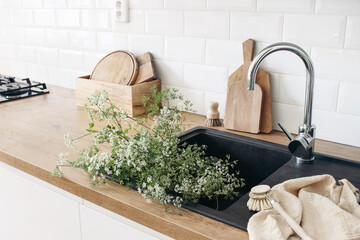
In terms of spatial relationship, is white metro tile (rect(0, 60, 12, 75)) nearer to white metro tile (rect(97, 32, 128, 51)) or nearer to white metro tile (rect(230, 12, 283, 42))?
white metro tile (rect(97, 32, 128, 51))

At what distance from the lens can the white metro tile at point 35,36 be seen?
2164mm

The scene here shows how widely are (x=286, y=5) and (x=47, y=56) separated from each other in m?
1.40

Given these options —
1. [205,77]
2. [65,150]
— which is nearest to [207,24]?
[205,77]

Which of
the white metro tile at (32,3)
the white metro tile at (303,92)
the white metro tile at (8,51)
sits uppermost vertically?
the white metro tile at (32,3)

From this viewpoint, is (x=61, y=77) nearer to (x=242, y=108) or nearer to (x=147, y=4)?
(x=147, y=4)

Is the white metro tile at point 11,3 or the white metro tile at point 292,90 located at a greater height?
the white metro tile at point 11,3

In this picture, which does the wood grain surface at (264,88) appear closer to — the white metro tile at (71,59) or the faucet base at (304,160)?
the faucet base at (304,160)

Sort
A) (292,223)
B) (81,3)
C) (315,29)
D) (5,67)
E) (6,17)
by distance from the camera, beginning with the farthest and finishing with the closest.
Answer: (5,67)
(6,17)
(81,3)
(315,29)
(292,223)

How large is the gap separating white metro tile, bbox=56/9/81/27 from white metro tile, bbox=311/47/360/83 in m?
1.20

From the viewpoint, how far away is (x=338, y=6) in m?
1.18

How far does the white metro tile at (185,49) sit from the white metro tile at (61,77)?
691 mm

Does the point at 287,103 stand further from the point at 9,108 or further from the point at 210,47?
the point at 9,108

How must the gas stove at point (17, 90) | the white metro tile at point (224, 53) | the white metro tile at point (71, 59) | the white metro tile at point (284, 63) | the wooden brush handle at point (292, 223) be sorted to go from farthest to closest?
the white metro tile at point (71, 59) → the gas stove at point (17, 90) → the white metro tile at point (224, 53) → the white metro tile at point (284, 63) → the wooden brush handle at point (292, 223)

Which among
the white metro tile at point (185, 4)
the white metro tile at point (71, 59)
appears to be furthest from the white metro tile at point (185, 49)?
the white metro tile at point (71, 59)
